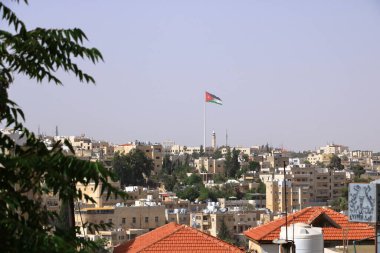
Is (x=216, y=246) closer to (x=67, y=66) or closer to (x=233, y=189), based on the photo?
(x=67, y=66)

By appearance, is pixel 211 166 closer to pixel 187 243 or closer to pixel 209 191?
pixel 209 191

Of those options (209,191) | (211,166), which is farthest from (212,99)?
(211,166)

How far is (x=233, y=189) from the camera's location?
115000 mm

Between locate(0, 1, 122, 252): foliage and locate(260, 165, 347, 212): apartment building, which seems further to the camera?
locate(260, 165, 347, 212): apartment building

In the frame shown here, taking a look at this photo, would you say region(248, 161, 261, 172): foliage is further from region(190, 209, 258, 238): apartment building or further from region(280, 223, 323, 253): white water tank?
region(280, 223, 323, 253): white water tank

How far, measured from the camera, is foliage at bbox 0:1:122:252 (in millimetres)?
5145

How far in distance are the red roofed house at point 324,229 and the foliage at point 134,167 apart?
9462cm

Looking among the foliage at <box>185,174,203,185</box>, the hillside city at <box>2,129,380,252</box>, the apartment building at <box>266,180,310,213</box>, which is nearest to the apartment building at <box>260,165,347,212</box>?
the hillside city at <box>2,129,380,252</box>

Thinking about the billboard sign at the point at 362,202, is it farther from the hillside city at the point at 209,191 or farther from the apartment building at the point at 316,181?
the apartment building at the point at 316,181

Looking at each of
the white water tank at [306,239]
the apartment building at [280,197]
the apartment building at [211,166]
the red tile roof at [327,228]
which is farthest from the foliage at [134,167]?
the white water tank at [306,239]

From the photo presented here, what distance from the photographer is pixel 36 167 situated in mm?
5211

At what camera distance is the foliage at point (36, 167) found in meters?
5.14

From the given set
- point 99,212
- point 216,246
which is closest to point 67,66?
point 216,246

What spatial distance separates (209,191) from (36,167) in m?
108
